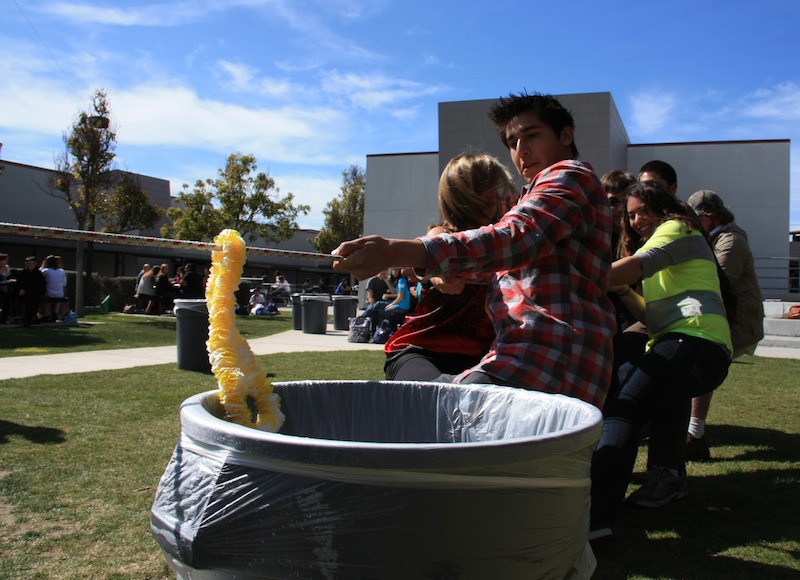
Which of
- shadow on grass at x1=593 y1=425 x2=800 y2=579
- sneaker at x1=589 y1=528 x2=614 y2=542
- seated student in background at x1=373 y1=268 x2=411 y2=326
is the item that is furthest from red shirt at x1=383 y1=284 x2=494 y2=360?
seated student in background at x1=373 y1=268 x2=411 y2=326

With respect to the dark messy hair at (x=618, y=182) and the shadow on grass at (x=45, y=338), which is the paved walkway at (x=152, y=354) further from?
the dark messy hair at (x=618, y=182)

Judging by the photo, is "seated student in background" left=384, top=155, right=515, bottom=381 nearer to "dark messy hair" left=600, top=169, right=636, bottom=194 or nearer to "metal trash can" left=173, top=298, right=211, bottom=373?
"dark messy hair" left=600, top=169, right=636, bottom=194

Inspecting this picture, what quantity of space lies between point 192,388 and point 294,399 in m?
5.00

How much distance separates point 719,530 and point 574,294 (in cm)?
178

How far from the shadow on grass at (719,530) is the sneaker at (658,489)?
40 mm

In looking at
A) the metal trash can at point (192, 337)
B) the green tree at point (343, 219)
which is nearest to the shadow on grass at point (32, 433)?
the metal trash can at point (192, 337)

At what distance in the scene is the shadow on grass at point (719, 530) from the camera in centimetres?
259

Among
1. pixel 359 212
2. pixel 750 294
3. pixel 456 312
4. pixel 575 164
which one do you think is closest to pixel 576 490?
pixel 575 164

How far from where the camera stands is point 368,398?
2.06 metres

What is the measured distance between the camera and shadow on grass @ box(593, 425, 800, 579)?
102 inches

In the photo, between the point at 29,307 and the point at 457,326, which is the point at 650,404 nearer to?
the point at 457,326

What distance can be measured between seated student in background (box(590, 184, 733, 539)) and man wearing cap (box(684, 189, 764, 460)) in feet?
3.15

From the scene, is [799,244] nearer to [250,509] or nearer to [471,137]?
[471,137]

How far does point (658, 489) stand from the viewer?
3.33m
